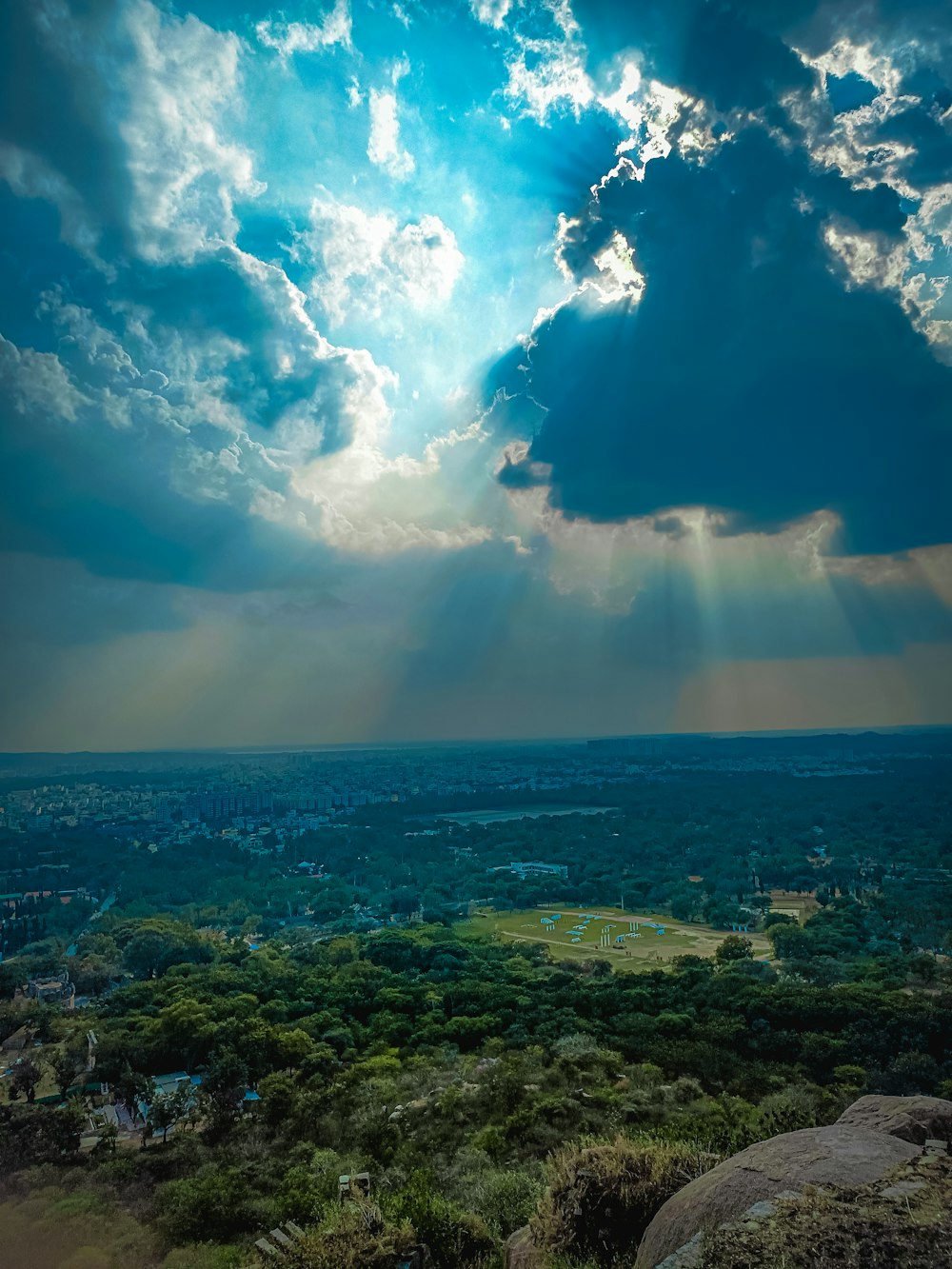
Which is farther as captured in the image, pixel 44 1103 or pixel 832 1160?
pixel 44 1103

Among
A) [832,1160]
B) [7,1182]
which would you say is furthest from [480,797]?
[832,1160]

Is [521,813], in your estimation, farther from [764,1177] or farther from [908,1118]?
[764,1177]

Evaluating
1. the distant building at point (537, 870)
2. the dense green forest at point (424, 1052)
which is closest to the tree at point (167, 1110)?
the dense green forest at point (424, 1052)

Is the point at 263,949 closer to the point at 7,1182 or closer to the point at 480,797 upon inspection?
the point at 7,1182

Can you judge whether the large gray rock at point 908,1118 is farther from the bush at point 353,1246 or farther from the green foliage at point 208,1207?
the green foliage at point 208,1207

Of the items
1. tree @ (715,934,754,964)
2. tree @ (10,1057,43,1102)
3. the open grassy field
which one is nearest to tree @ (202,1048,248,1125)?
tree @ (10,1057,43,1102)

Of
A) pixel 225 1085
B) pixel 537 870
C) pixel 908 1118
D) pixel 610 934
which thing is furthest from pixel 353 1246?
pixel 537 870

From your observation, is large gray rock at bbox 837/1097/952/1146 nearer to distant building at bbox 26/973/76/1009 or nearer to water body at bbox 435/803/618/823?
distant building at bbox 26/973/76/1009
